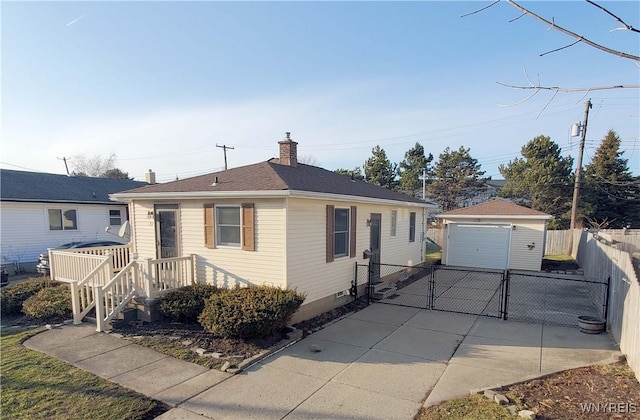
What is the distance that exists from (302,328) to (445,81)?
794cm

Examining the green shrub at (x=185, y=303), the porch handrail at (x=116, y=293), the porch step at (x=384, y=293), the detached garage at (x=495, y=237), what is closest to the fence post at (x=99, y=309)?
the porch handrail at (x=116, y=293)

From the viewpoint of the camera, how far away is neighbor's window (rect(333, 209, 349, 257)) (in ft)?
28.1

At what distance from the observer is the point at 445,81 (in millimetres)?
9664

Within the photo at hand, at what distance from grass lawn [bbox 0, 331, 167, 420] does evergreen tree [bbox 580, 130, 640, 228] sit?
111 feet

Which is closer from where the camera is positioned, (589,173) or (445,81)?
(445,81)

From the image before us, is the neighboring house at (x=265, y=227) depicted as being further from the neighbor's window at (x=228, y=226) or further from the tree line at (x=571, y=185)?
the tree line at (x=571, y=185)

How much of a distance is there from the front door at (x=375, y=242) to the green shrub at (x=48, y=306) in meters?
7.77

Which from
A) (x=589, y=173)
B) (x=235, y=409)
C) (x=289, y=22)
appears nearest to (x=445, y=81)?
(x=289, y=22)

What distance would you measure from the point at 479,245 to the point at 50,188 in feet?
68.5

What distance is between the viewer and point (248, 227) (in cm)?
730

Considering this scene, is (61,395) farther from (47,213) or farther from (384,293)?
(47,213)

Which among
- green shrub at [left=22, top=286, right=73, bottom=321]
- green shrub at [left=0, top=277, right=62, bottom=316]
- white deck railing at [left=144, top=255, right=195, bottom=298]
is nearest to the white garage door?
white deck railing at [left=144, top=255, right=195, bottom=298]

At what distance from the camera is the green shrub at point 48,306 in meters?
7.29

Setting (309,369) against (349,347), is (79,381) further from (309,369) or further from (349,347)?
(349,347)
